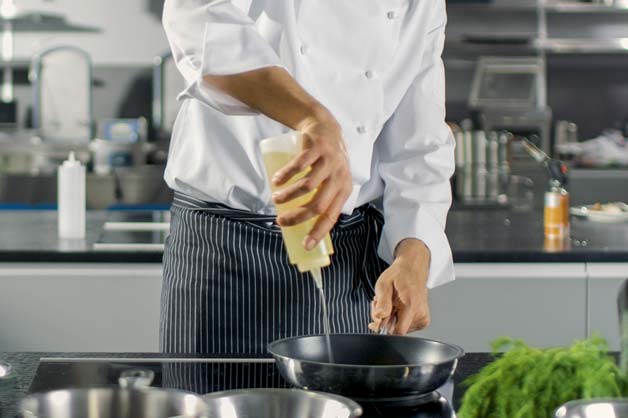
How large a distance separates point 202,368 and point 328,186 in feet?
1.08

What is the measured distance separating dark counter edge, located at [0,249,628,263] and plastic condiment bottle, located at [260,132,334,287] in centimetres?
131

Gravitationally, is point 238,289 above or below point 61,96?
below

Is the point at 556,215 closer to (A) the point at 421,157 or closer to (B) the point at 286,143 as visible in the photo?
(A) the point at 421,157

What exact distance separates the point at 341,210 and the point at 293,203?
39cm

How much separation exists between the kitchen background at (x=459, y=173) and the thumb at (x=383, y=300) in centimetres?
107

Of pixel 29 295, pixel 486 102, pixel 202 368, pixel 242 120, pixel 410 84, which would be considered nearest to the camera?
pixel 202 368

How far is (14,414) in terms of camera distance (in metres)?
1.12

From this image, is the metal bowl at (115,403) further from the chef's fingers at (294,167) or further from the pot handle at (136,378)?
the chef's fingers at (294,167)

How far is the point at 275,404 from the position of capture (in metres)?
1.11

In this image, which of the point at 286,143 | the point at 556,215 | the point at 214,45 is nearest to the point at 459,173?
the point at 556,215

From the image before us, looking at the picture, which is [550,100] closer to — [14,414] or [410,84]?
[410,84]

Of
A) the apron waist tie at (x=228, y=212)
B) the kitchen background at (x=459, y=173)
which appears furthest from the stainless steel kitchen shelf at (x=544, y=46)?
the apron waist tie at (x=228, y=212)

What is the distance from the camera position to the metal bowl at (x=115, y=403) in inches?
41.6

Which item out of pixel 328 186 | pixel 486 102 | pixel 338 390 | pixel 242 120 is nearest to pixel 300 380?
pixel 338 390
